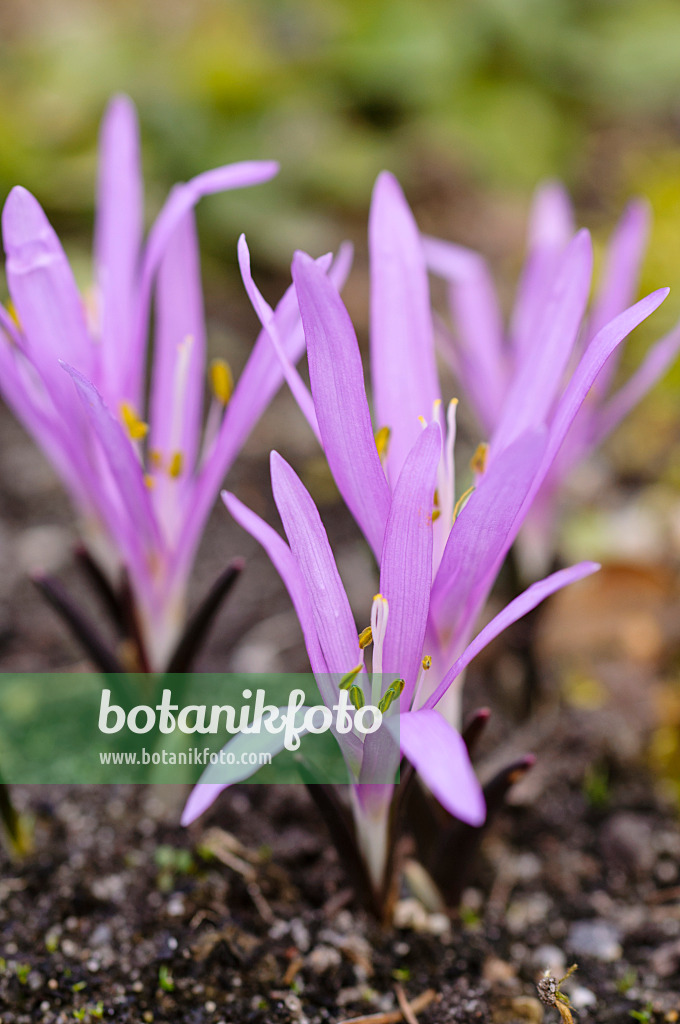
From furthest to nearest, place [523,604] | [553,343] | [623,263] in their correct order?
[623,263] → [553,343] → [523,604]

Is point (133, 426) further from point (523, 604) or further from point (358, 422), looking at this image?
point (523, 604)

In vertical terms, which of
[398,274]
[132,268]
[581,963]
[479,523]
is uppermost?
[132,268]

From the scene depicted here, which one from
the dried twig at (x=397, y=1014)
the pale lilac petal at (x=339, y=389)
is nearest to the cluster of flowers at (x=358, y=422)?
the pale lilac petal at (x=339, y=389)

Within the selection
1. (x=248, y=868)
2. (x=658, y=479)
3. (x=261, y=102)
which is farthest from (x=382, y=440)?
(x=261, y=102)

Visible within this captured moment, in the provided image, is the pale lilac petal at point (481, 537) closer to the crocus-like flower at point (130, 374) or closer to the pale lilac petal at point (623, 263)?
the crocus-like flower at point (130, 374)

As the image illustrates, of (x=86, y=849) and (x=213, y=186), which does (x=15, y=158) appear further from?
(x=86, y=849)

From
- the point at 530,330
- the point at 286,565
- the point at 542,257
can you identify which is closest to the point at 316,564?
the point at 286,565
